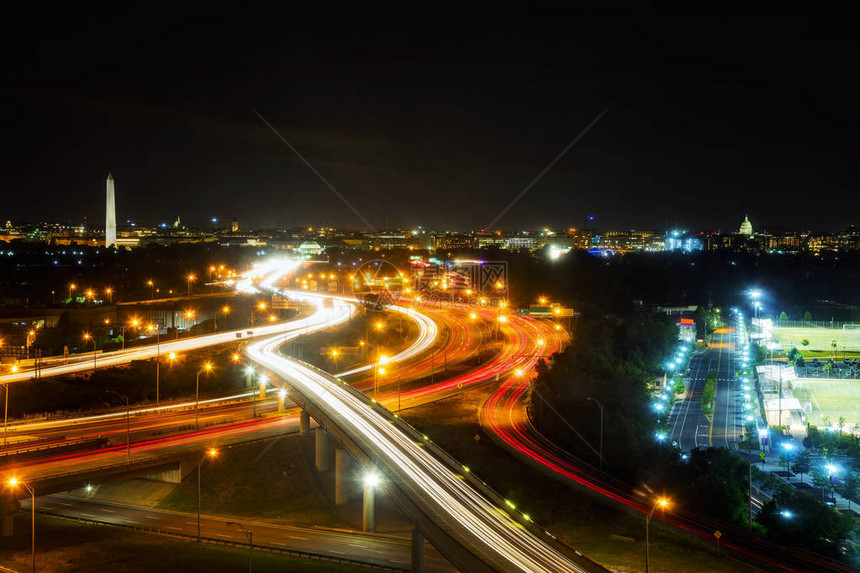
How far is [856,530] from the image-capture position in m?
15.8

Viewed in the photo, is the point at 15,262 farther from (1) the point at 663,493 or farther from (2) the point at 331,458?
(1) the point at 663,493

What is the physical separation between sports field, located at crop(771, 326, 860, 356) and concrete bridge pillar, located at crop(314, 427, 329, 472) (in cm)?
2881

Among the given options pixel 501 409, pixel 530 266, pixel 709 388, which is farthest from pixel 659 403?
pixel 530 266

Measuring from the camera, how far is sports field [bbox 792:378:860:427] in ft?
79.4

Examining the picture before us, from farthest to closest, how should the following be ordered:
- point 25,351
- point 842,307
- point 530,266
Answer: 1. point 530,266
2. point 842,307
3. point 25,351

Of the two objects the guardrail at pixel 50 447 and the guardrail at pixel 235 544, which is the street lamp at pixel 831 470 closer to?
the guardrail at pixel 235 544

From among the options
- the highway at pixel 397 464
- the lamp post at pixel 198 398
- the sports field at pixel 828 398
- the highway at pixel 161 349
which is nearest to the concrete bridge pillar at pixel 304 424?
the highway at pixel 397 464

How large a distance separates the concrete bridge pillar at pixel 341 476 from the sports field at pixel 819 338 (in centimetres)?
2933

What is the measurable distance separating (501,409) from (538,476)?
652 centimetres

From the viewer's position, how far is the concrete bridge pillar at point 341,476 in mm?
16469

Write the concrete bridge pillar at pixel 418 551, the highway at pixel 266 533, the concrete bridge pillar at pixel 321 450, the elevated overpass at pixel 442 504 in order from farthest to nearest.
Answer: the concrete bridge pillar at pixel 321 450 < the highway at pixel 266 533 < the concrete bridge pillar at pixel 418 551 < the elevated overpass at pixel 442 504

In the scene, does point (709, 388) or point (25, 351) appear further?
point (25, 351)

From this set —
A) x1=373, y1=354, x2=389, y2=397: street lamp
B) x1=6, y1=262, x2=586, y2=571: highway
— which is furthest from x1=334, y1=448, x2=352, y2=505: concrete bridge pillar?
x1=373, y1=354, x2=389, y2=397: street lamp

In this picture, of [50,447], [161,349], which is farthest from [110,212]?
[50,447]
